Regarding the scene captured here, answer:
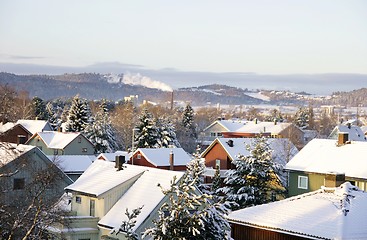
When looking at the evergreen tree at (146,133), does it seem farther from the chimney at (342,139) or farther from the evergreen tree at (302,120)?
the evergreen tree at (302,120)

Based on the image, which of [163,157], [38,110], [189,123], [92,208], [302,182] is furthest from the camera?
[38,110]

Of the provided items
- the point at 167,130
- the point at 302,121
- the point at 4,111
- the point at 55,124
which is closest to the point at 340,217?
the point at 4,111

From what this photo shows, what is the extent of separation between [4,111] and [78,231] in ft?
40.2

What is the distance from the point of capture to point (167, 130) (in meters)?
80.6

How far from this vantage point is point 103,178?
118ft

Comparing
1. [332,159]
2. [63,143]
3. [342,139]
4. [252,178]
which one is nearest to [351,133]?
[63,143]

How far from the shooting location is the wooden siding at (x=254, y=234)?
2287cm

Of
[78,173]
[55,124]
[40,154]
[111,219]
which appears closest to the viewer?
[111,219]

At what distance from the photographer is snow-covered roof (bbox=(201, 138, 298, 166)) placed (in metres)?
53.7

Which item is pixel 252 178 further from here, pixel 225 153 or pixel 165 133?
pixel 165 133

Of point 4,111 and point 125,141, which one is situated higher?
point 4,111

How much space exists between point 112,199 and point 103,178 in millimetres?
2260

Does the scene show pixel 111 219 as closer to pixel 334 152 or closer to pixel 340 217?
pixel 340 217

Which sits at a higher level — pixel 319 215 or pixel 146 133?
pixel 319 215
